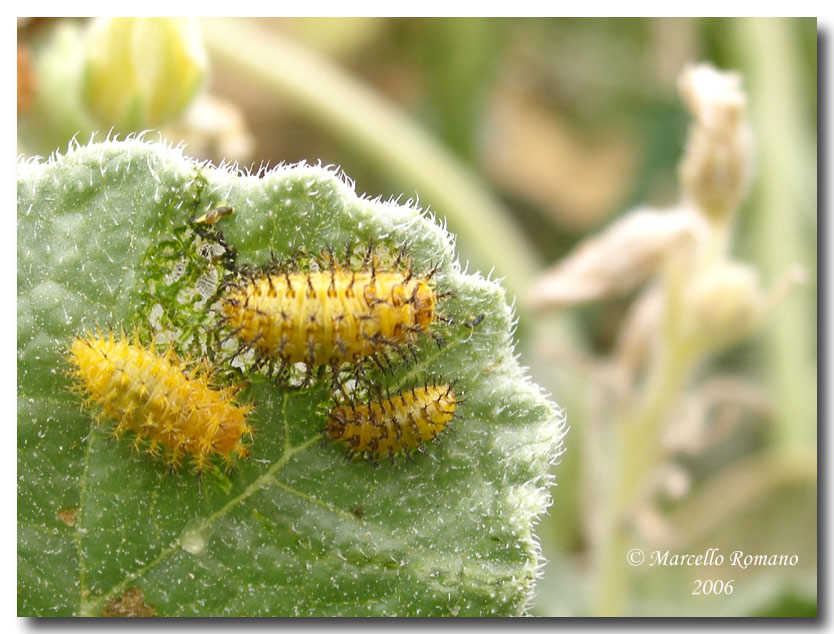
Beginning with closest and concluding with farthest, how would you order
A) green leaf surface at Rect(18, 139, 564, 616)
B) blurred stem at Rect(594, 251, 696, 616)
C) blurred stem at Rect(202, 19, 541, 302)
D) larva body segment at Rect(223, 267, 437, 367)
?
larva body segment at Rect(223, 267, 437, 367) < green leaf surface at Rect(18, 139, 564, 616) < blurred stem at Rect(594, 251, 696, 616) < blurred stem at Rect(202, 19, 541, 302)

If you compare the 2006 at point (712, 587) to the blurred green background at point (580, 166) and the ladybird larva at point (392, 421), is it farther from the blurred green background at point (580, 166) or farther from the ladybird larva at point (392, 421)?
the ladybird larva at point (392, 421)

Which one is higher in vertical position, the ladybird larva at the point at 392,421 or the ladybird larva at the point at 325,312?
the ladybird larva at the point at 325,312

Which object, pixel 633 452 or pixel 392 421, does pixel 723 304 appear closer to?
pixel 633 452

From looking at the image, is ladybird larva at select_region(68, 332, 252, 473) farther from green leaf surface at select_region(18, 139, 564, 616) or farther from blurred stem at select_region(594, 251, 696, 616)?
blurred stem at select_region(594, 251, 696, 616)

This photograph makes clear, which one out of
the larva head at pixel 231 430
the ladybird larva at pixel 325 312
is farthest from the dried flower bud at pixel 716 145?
the larva head at pixel 231 430

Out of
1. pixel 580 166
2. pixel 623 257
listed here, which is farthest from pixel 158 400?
pixel 580 166

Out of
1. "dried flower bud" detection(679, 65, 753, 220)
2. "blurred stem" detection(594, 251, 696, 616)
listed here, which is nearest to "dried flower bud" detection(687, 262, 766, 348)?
"blurred stem" detection(594, 251, 696, 616)
